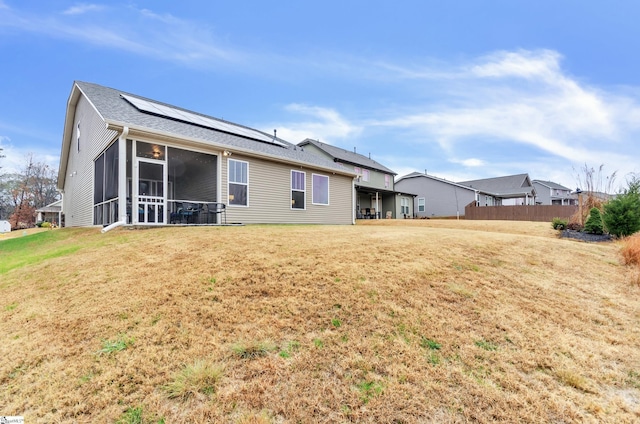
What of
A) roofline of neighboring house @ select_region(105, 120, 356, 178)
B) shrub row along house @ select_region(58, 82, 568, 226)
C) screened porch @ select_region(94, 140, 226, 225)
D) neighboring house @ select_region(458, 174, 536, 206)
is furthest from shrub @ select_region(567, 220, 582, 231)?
neighboring house @ select_region(458, 174, 536, 206)

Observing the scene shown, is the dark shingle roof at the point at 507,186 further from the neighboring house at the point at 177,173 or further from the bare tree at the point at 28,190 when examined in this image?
the bare tree at the point at 28,190

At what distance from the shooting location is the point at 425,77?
13.6 m

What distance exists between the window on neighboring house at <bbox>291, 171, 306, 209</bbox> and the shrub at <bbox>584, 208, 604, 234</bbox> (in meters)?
11.3

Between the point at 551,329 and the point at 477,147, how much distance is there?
24.1 metres

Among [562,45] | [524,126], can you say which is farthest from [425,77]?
[524,126]

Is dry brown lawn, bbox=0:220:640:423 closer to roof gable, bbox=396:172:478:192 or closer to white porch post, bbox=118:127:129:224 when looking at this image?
white porch post, bbox=118:127:129:224

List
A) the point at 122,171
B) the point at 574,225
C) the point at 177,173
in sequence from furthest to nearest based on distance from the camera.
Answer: the point at 177,173, the point at 574,225, the point at 122,171

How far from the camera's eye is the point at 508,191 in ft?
105

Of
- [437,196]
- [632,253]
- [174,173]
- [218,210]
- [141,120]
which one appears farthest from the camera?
[437,196]

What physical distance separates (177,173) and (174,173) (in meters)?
0.23

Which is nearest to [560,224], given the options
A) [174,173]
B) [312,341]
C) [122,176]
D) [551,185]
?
[312,341]

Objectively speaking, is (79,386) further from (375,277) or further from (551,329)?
(551,329)

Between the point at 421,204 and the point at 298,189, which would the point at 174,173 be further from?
the point at 421,204

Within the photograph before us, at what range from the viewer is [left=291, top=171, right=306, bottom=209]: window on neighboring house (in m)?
12.5
